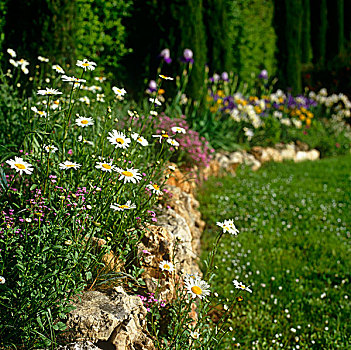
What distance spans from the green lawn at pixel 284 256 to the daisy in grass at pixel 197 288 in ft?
2.92

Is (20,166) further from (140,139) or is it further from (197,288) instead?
(197,288)

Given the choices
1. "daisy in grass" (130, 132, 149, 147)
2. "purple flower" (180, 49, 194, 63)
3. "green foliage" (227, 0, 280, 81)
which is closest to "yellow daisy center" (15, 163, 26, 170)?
"daisy in grass" (130, 132, 149, 147)

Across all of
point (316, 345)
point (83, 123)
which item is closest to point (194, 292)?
point (83, 123)

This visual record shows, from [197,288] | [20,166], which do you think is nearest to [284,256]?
[197,288]

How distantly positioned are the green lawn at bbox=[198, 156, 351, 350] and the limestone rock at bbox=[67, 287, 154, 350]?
0.85m

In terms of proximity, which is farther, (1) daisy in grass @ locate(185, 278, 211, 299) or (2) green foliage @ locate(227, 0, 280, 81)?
(2) green foliage @ locate(227, 0, 280, 81)

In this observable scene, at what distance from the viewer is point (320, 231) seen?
430 cm

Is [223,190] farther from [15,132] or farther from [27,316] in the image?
[27,316]

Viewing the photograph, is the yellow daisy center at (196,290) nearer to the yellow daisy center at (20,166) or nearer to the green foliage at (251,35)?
the yellow daisy center at (20,166)

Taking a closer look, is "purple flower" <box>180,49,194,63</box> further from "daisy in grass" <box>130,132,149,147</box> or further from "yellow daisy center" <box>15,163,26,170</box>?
"yellow daisy center" <box>15,163,26,170</box>

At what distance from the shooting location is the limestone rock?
5.90ft

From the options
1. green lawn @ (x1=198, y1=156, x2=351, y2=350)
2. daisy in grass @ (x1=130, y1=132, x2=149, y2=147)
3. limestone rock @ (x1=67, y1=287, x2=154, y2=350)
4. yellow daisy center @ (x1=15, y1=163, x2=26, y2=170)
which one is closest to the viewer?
yellow daisy center @ (x1=15, y1=163, x2=26, y2=170)

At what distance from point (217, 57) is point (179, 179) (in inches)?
187

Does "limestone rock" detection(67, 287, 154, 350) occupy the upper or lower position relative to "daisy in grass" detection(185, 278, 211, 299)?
lower
